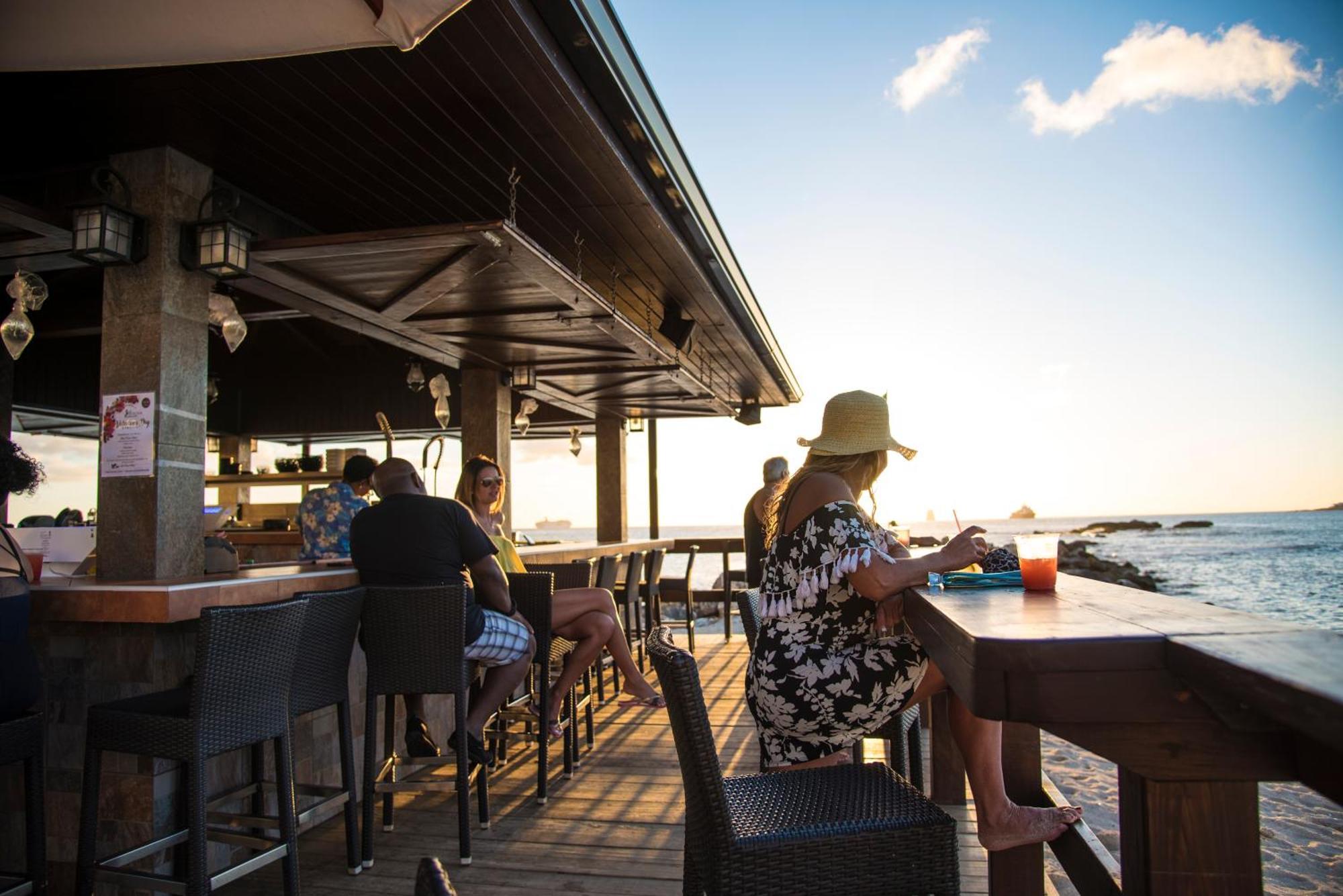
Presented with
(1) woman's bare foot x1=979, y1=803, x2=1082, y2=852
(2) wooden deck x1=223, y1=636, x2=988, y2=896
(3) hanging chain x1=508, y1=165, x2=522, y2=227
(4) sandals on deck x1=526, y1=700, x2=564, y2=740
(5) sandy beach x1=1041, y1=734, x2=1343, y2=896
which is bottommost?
(5) sandy beach x1=1041, y1=734, x2=1343, y2=896

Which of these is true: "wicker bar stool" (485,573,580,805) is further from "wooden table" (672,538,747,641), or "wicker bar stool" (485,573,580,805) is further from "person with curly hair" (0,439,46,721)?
"wooden table" (672,538,747,641)

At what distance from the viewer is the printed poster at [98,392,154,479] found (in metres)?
3.78

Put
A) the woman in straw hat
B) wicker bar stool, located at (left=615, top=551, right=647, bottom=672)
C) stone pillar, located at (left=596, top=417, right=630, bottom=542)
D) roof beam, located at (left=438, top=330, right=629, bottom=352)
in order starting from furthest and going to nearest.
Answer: stone pillar, located at (left=596, top=417, right=630, bottom=542), wicker bar stool, located at (left=615, top=551, right=647, bottom=672), roof beam, located at (left=438, top=330, right=629, bottom=352), the woman in straw hat

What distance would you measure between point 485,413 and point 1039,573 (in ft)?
20.6

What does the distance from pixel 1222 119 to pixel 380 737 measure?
44.9 ft

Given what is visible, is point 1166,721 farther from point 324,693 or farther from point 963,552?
point 324,693

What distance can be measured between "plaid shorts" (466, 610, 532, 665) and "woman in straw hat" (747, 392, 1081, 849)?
139cm

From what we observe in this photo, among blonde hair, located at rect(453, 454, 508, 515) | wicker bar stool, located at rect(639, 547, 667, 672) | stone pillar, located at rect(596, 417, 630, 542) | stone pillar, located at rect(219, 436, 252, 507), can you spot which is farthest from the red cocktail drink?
stone pillar, located at rect(219, 436, 252, 507)

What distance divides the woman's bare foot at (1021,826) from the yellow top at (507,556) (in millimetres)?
2795

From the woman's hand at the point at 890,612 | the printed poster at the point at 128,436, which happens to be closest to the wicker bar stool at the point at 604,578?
the printed poster at the point at 128,436

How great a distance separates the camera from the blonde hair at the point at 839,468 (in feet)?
8.05

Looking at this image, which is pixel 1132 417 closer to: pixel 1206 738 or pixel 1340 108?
pixel 1340 108

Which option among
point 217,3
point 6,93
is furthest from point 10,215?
point 217,3

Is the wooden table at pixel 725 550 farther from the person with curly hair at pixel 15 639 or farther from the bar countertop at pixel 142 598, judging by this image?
the person with curly hair at pixel 15 639
